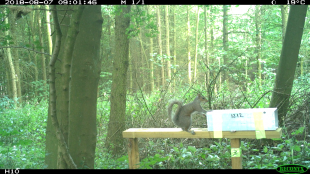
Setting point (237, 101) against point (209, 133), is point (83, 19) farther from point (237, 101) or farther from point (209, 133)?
point (237, 101)

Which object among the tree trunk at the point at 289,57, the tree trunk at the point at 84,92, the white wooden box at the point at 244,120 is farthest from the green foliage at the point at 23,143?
the tree trunk at the point at 289,57

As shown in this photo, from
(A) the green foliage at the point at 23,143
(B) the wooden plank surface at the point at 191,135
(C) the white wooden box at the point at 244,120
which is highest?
(C) the white wooden box at the point at 244,120

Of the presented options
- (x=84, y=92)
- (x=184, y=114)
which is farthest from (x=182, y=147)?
(x=84, y=92)

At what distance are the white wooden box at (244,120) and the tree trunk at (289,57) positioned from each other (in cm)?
150

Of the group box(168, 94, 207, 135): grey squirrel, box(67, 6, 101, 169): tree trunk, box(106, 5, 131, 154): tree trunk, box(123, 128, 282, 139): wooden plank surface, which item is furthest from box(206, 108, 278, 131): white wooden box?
box(106, 5, 131, 154): tree trunk

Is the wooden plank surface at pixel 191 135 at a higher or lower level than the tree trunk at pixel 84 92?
lower

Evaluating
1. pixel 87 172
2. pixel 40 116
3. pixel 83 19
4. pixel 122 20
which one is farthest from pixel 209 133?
pixel 40 116

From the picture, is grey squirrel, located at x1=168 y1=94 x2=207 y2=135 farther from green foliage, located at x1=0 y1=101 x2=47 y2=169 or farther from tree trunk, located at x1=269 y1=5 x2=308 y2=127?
green foliage, located at x1=0 y1=101 x2=47 y2=169

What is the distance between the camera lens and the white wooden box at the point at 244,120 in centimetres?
254

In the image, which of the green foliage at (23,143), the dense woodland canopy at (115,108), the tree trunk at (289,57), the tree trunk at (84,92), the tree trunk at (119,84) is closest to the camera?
the dense woodland canopy at (115,108)

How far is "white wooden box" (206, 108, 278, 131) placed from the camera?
2.54 m

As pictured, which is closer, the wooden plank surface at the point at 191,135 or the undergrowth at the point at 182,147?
the wooden plank surface at the point at 191,135

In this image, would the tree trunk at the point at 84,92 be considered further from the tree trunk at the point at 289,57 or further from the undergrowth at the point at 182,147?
the tree trunk at the point at 289,57

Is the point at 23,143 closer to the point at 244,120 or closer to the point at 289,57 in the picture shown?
the point at 244,120
